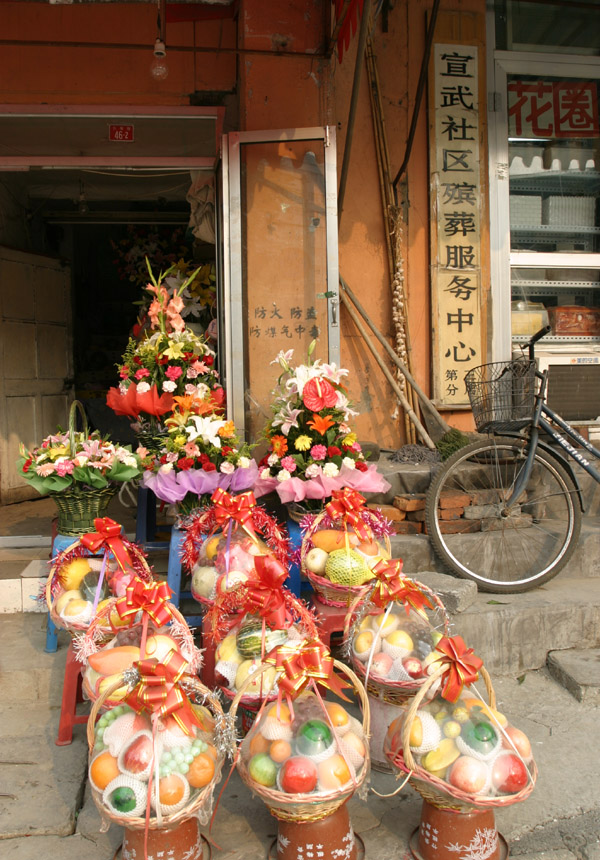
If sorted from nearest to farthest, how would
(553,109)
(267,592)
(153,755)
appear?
(153,755), (267,592), (553,109)

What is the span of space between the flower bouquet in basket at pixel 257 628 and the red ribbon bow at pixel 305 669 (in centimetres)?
22

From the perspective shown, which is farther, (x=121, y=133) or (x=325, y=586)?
(x=121, y=133)

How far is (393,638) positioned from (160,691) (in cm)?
102

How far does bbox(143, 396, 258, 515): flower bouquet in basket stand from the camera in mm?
3971

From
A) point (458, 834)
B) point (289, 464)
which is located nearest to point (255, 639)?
point (458, 834)

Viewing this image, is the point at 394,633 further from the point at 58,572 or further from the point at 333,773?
the point at 58,572

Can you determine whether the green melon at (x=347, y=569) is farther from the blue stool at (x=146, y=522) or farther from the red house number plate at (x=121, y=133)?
the red house number plate at (x=121, y=133)

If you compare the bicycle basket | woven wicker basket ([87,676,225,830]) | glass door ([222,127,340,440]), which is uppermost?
glass door ([222,127,340,440])

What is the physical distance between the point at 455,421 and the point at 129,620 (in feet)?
11.8

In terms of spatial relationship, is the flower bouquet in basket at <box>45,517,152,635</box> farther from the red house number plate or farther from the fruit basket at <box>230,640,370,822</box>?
the red house number plate

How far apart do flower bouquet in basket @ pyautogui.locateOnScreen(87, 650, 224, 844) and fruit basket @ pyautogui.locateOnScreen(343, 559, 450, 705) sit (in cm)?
73

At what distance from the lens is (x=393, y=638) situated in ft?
9.30

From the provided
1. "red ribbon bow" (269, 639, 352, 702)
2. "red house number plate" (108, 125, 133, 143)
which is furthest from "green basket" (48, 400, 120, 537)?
"red house number plate" (108, 125, 133, 143)

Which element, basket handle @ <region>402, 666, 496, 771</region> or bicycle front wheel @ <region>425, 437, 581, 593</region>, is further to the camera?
bicycle front wheel @ <region>425, 437, 581, 593</region>
